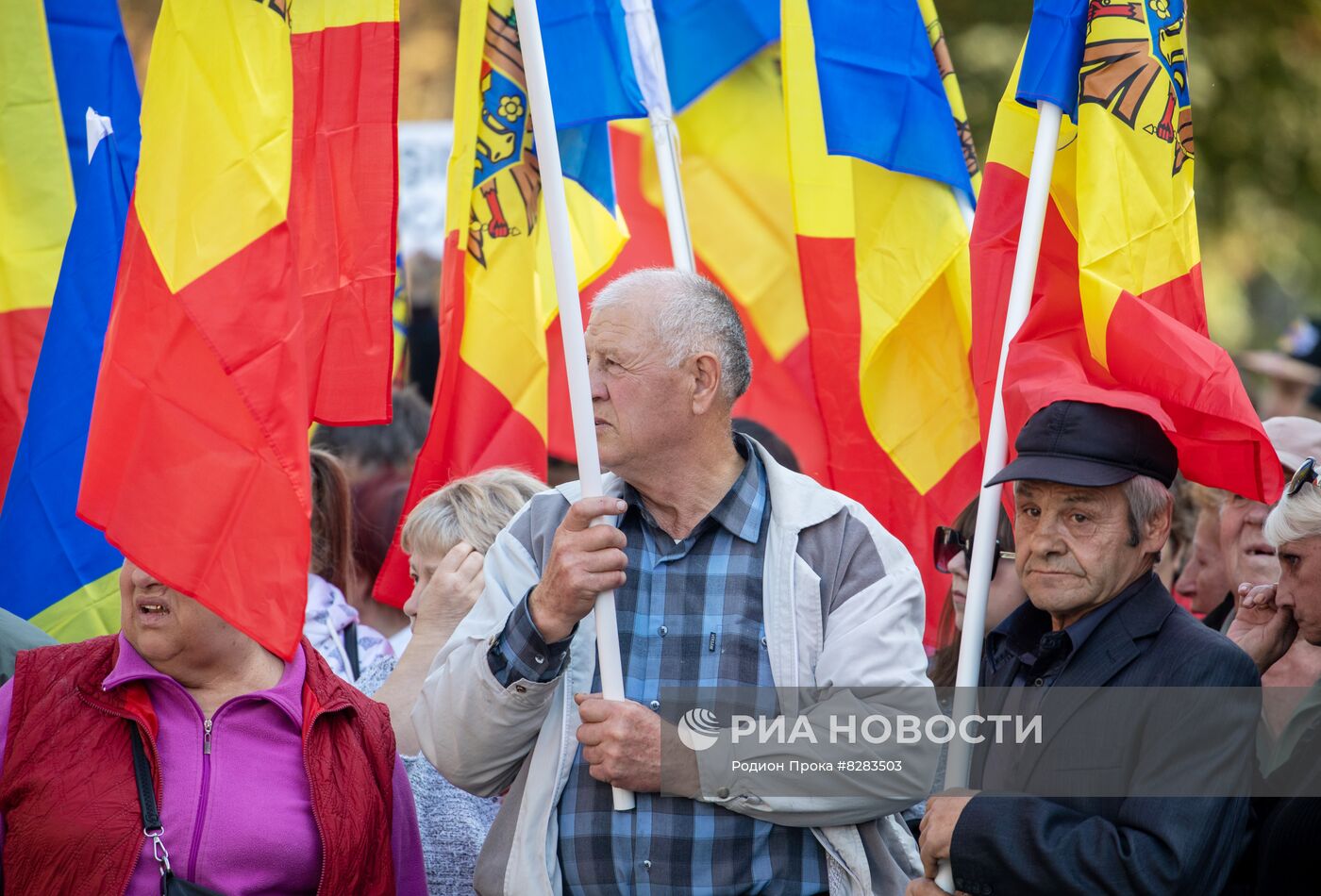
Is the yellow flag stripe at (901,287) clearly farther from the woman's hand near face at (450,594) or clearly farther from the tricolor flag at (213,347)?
the tricolor flag at (213,347)

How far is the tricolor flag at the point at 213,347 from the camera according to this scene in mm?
3014

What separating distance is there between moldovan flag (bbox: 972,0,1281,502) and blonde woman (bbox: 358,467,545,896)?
1250mm

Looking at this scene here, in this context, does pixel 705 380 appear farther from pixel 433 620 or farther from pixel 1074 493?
pixel 433 620

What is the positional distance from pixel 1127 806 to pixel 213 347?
185 cm

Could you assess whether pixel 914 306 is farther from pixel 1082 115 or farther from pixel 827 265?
pixel 1082 115

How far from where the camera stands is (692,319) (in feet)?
11.1

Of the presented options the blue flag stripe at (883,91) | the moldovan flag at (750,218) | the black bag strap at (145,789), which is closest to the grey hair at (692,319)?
the black bag strap at (145,789)

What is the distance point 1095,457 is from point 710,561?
2.52 ft

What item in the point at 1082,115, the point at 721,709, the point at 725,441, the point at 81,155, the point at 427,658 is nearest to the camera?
the point at 721,709

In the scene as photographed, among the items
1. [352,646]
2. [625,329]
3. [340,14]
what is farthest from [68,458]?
[625,329]

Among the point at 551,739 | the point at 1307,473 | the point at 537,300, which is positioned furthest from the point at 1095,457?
the point at 537,300

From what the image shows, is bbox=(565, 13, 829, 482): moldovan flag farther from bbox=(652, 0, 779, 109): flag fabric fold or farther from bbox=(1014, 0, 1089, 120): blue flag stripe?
bbox=(1014, 0, 1089, 120): blue flag stripe

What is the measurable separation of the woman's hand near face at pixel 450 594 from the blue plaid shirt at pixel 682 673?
796mm

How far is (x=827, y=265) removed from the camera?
4.84m
